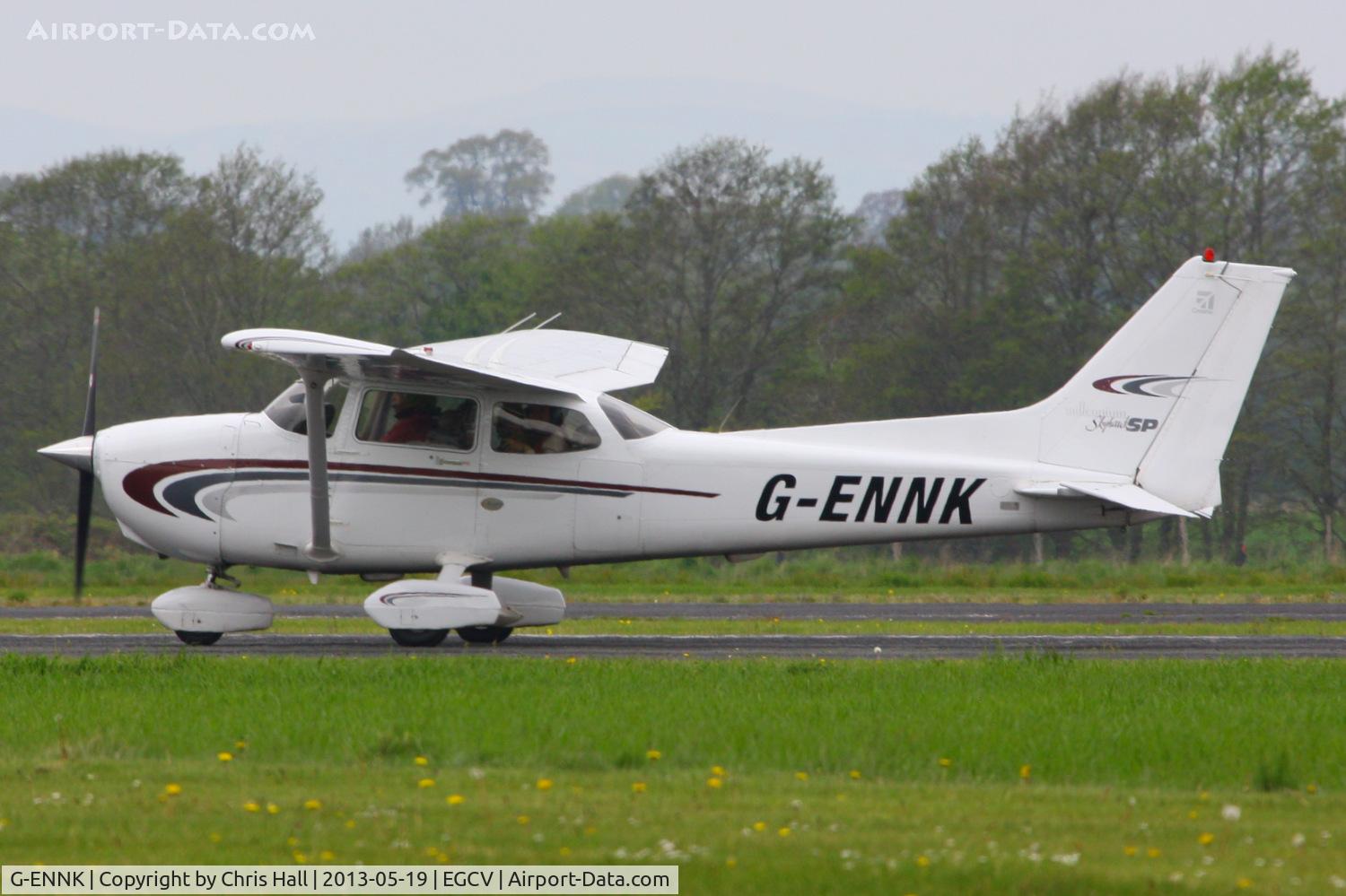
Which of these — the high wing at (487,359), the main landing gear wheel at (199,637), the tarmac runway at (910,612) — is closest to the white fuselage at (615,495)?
the high wing at (487,359)

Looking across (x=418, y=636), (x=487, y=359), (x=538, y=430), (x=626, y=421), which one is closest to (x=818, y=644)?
(x=626, y=421)

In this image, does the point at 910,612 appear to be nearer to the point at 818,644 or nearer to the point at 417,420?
the point at 818,644

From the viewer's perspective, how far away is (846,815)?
6629 millimetres

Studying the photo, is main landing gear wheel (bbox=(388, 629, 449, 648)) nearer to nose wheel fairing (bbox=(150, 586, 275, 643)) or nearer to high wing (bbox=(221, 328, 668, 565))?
high wing (bbox=(221, 328, 668, 565))

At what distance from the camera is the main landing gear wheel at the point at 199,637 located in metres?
14.3

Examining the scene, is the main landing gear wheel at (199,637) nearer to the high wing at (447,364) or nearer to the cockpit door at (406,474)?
the high wing at (447,364)

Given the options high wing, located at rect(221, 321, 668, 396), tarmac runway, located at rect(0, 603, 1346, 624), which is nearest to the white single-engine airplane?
high wing, located at rect(221, 321, 668, 396)

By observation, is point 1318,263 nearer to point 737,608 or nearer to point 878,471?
point 737,608

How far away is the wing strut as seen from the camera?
13672 mm

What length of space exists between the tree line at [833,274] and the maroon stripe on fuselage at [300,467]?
24423 millimetres

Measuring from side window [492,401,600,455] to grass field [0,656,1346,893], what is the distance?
278 centimetres

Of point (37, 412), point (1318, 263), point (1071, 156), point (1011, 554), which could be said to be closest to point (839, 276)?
point (1071, 156)

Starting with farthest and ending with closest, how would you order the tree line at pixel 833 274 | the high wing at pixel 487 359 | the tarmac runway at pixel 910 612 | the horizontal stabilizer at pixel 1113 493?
the tree line at pixel 833 274
the tarmac runway at pixel 910 612
the horizontal stabilizer at pixel 1113 493
the high wing at pixel 487 359

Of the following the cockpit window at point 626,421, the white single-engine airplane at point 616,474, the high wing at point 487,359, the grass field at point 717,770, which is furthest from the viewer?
the cockpit window at point 626,421
